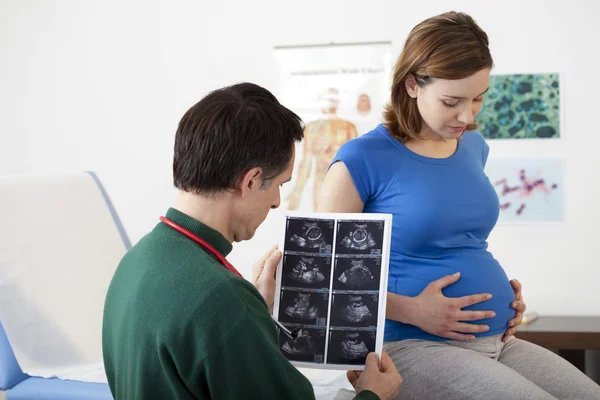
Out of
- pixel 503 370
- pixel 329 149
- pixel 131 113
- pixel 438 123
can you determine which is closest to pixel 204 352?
pixel 503 370

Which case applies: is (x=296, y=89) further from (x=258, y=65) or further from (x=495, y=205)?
(x=495, y=205)

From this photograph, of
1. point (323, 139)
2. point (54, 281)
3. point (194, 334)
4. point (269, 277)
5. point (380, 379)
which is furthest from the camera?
point (323, 139)

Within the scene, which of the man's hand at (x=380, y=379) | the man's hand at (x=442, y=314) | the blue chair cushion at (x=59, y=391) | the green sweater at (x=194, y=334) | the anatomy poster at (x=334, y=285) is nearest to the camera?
the green sweater at (x=194, y=334)

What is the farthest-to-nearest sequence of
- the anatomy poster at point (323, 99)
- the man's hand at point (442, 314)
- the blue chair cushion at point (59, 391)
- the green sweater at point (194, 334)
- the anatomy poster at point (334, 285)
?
1. the anatomy poster at point (323, 99)
2. the blue chair cushion at point (59, 391)
3. the man's hand at point (442, 314)
4. the anatomy poster at point (334, 285)
5. the green sweater at point (194, 334)

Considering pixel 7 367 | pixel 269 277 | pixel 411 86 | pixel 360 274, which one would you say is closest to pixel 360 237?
pixel 360 274

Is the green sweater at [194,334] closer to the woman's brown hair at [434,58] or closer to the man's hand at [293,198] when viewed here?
the woman's brown hair at [434,58]

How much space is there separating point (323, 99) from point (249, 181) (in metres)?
2.21

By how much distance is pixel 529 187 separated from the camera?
10.0 feet

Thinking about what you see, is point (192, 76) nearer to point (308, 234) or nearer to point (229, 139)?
point (308, 234)

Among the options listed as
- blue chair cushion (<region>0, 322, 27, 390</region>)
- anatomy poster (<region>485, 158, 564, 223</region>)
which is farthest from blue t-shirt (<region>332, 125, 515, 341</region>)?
anatomy poster (<region>485, 158, 564, 223</region>)

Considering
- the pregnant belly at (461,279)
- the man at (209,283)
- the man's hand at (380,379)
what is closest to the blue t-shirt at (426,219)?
the pregnant belly at (461,279)

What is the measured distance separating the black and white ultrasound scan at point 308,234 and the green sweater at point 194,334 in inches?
12.6

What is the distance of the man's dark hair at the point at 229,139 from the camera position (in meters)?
1.05

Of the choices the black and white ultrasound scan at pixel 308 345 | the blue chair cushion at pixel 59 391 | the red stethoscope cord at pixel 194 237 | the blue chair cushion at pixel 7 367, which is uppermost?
the red stethoscope cord at pixel 194 237
